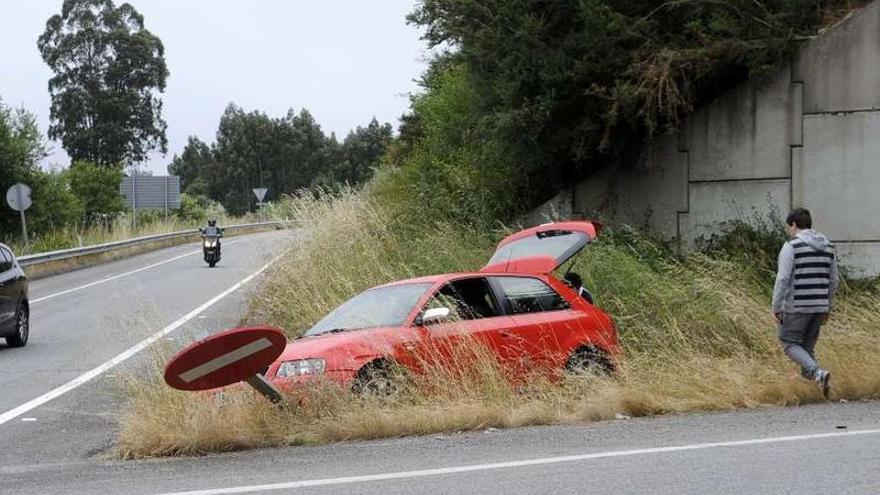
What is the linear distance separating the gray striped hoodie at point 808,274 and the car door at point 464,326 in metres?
2.58

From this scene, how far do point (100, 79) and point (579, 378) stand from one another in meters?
66.5

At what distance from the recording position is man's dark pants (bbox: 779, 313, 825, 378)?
31.9ft

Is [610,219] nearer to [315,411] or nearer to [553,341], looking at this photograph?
[553,341]

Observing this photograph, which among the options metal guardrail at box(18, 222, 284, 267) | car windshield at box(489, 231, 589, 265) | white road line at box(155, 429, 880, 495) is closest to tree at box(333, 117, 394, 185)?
metal guardrail at box(18, 222, 284, 267)

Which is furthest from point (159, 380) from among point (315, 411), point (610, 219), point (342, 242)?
point (610, 219)

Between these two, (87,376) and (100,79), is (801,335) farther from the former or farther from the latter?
(100,79)

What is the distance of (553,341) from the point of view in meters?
10.2

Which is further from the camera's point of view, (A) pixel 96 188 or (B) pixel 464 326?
(A) pixel 96 188

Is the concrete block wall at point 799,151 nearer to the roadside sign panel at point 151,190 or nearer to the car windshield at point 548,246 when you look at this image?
the car windshield at point 548,246

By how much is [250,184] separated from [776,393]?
279 ft

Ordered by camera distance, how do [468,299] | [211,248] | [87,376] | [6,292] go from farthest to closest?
1. [211,248]
2. [6,292]
3. [87,376]
4. [468,299]

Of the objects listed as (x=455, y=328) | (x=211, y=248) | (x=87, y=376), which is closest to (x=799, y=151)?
(x=455, y=328)

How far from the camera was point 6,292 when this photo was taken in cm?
1558

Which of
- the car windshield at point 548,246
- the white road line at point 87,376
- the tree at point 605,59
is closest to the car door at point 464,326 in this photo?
the car windshield at point 548,246
